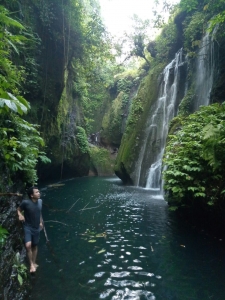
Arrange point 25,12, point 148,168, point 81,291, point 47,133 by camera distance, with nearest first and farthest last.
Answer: point 81,291 < point 25,12 < point 47,133 < point 148,168

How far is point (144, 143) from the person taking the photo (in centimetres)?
1738

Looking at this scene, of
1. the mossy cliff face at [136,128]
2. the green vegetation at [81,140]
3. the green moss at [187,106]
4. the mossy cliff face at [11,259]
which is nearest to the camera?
the mossy cliff face at [11,259]

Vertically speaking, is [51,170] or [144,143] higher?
[144,143]

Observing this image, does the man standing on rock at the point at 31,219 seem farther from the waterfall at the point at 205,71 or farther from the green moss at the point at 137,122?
the green moss at the point at 137,122

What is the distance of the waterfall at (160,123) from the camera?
53.1ft

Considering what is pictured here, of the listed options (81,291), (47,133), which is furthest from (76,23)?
(81,291)

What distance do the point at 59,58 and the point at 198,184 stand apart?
10928 millimetres

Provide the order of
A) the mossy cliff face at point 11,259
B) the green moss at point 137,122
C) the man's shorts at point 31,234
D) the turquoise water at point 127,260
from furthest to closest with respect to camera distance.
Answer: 1. the green moss at point 137,122
2. the man's shorts at point 31,234
3. the turquoise water at point 127,260
4. the mossy cliff face at point 11,259

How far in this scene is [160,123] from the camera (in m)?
17.4

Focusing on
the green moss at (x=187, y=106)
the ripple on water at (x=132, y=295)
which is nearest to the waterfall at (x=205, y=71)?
the green moss at (x=187, y=106)

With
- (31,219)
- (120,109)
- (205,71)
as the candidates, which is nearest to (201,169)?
(31,219)

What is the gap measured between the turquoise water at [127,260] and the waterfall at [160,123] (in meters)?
7.94

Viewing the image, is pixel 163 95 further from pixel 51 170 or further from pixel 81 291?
pixel 81 291

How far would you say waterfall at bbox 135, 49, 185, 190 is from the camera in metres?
16.2
